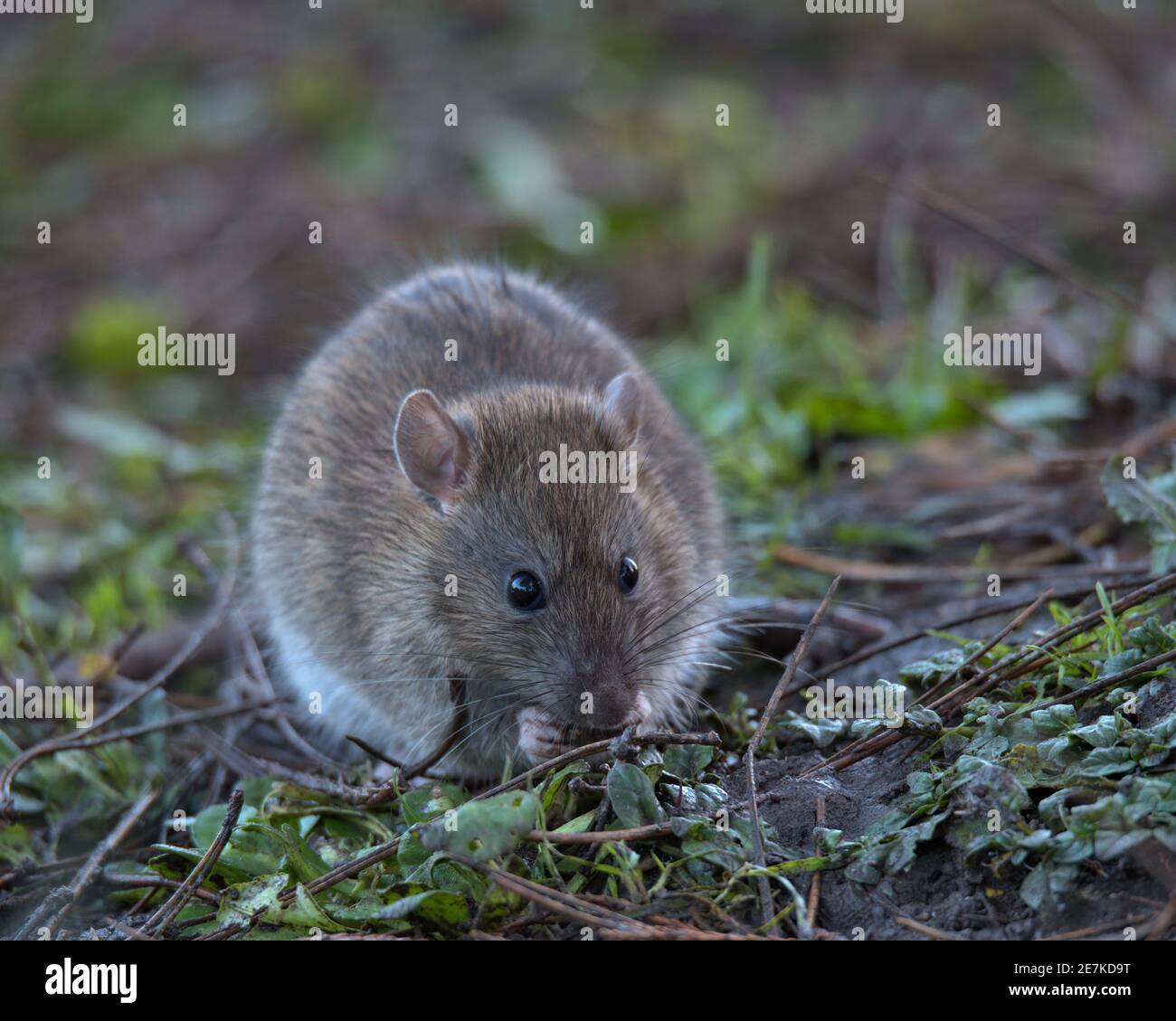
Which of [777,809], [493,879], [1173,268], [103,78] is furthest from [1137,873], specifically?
[103,78]

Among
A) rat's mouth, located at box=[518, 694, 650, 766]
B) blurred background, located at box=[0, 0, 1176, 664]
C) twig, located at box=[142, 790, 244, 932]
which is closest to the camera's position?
twig, located at box=[142, 790, 244, 932]

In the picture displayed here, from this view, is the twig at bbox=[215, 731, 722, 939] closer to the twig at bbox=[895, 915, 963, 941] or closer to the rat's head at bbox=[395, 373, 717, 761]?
the rat's head at bbox=[395, 373, 717, 761]

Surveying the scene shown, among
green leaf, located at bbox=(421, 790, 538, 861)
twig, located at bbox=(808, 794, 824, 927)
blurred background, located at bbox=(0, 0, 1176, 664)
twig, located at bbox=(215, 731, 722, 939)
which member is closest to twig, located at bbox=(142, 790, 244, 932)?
twig, located at bbox=(215, 731, 722, 939)

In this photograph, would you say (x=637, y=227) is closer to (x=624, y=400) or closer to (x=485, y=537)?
(x=624, y=400)

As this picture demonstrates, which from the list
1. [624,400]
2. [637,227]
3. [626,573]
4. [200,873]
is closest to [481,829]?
[200,873]

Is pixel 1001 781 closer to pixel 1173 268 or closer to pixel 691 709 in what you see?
pixel 691 709

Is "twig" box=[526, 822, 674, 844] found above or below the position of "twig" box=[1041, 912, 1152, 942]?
above

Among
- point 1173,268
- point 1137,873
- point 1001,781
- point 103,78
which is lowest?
point 1137,873
